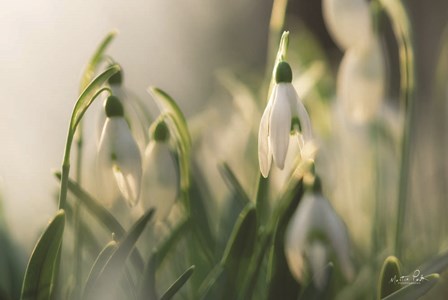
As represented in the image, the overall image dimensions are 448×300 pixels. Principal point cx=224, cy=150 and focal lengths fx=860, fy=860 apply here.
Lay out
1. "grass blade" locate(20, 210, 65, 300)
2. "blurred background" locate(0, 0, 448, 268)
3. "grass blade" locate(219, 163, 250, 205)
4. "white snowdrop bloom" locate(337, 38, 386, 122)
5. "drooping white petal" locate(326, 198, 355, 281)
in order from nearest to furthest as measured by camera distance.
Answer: "grass blade" locate(20, 210, 65, 300) < "drooping white petal" locate(326, 198, 355, 281) < "grass blade" locate(219, 163, 250, 205) < "white snowdrop bloom" locate(337, 38, 386, 122) < "blurred background" locate(0, 0, 448, 268)

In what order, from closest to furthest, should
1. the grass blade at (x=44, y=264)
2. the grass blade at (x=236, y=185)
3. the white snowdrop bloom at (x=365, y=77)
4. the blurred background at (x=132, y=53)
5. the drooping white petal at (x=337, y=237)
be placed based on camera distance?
1. the grass blade at (x=44, y=264)
2. the drooping white petal at (x=337, y=237)
3. the grass blade at (x=236, y=185)
4. the white snowdrop bloom at (x=365, y=77)
5. the blurred background at (x=132, y=53)


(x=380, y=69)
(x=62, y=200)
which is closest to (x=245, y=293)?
(x=62, y=200)

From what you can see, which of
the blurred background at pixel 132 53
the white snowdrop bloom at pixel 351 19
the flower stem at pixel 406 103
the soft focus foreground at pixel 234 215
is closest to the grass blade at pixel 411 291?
the soft focus foreground at pixel 234 215

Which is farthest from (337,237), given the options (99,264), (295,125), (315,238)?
(99,264)

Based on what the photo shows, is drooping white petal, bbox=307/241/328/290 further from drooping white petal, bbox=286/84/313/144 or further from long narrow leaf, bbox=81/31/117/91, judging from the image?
long narrow leaf, bbox=81/31/117/91

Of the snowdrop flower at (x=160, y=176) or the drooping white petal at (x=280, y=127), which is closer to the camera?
the drooping white petal at (x=280, y=127)

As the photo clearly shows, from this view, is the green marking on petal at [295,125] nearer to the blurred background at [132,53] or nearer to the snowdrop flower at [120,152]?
the snowdrop flower at [120,152]

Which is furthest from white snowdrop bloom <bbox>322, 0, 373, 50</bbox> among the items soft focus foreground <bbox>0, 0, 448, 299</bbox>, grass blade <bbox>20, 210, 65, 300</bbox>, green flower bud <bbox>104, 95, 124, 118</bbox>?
grass blade <bbox>20, 210, 65, 300</bbox>
